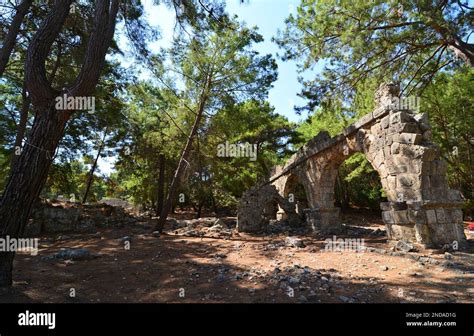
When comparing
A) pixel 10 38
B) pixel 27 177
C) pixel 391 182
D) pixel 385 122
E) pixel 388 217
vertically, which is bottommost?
pixel 388 217

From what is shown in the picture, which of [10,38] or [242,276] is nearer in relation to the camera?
[242,276]

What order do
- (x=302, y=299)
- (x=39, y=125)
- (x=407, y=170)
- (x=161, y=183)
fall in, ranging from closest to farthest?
(x=302, y=299) → (x=39, y=125) → (x=407, y=170) → (x=161, y=183)

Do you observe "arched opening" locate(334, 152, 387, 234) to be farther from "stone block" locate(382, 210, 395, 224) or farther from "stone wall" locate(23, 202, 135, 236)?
"stone wall" locate(23, 202, 135, 236)

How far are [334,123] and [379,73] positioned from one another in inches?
350

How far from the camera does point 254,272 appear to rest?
18.3 feet

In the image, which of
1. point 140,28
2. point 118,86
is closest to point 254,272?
point 140,28

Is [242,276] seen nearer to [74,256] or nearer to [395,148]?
[74,256]

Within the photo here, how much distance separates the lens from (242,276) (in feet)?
17.4

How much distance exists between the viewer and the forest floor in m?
4.17

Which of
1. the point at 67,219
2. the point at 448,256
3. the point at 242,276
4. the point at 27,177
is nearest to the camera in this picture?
the point at 27,177

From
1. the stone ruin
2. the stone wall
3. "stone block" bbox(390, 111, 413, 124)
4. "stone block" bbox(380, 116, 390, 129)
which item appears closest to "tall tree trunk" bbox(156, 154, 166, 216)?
the stone wall

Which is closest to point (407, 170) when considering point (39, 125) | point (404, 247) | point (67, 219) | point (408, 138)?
point (408, 138)
